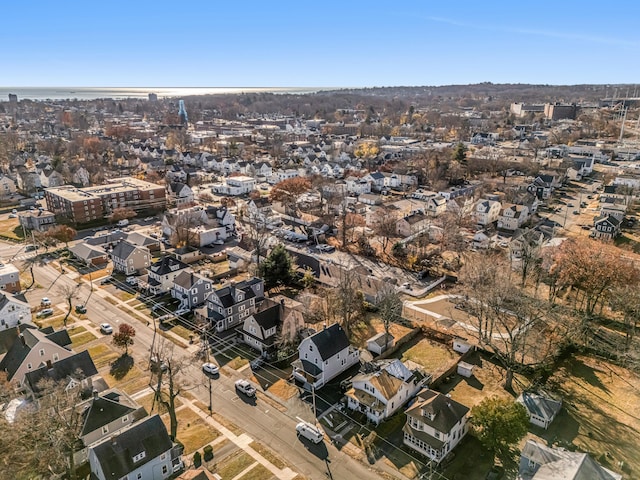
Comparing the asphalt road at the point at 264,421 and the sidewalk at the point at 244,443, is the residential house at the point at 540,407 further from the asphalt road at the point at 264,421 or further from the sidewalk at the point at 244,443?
the sidewalk at the point at 244,443

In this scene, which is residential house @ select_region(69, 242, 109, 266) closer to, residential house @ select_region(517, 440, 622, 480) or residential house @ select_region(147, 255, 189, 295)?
residential house @ select_region(147, 255, 189, 295)

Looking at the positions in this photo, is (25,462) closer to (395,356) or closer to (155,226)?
(395,356)

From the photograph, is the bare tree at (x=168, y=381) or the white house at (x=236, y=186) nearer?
the bare tree at (x=168, y=381)

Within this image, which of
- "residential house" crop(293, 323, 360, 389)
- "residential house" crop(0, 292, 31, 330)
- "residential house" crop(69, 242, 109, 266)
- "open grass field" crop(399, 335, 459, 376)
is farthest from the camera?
"residential house" crop(69, 242, 109, 266)

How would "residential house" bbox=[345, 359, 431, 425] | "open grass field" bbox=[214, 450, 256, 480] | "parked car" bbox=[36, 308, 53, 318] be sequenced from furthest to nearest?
"parked car" bbox=[36, 308, 53, 318], "residential house" bbox=[345, 359, 431, 425], "open grass field" bbox=[214, 450, 256, 480]

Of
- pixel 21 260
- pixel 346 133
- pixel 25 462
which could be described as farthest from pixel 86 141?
pixel 25 462

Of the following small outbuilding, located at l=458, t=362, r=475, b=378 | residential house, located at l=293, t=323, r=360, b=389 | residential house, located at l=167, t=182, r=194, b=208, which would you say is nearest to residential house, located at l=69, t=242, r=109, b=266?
residential house, located at l=167, t=182, r=194, b=208

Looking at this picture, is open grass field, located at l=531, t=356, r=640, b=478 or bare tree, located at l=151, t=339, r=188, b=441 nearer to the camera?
open grass field, located at l=531, t=356, r=640, b=478

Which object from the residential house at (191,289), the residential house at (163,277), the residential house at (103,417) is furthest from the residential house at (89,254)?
the residential house at (103,417)
